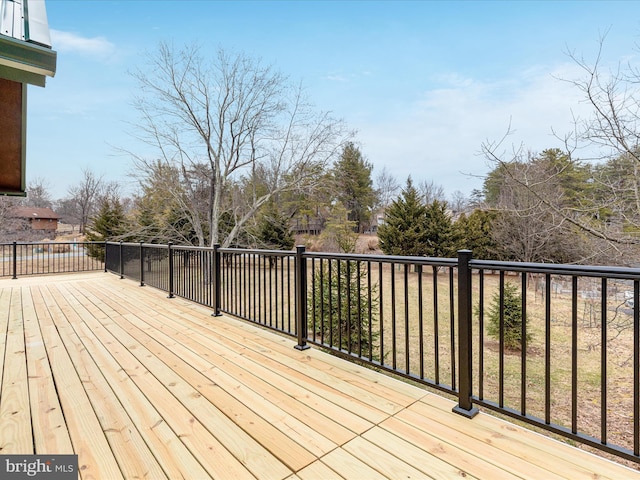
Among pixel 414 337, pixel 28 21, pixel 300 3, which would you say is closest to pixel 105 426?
pixel 28 21

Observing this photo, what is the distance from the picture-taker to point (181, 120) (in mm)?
11398

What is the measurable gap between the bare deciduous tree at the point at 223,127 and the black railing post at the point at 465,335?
33.6 ft

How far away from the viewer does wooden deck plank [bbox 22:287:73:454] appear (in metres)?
1.52

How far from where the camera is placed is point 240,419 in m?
1.74

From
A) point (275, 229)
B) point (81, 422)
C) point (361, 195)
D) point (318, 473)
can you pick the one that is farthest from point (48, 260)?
point (361, 195)

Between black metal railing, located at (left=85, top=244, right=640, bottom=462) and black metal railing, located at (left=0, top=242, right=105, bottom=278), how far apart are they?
5.50 ft

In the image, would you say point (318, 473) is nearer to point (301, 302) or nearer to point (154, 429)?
point (154, 429)

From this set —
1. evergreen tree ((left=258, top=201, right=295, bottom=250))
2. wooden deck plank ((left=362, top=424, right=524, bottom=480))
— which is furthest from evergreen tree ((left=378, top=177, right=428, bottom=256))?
wooden deck plank ((left=362, top=424, right=524, bottom=480))

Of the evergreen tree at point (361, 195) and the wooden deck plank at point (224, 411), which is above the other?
the evergreen tree at point (361, 195)

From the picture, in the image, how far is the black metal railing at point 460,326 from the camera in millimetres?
1531

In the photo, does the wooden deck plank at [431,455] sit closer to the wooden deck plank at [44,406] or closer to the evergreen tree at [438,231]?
the wooden deck plank at [44,406]

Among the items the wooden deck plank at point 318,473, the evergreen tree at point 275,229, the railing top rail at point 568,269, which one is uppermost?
the evergreen tree at point 275,229

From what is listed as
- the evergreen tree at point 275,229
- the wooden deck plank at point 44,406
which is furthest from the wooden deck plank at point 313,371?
the evergreen tree at point 275,229

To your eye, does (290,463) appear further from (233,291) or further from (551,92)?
(551,92)
